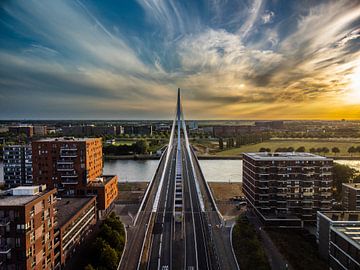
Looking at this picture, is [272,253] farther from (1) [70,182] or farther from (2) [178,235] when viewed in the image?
(1) [70,182]

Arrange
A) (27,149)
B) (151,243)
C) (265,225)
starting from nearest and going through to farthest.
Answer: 1. (151,243)
2. (265,225)
3. (27,149)

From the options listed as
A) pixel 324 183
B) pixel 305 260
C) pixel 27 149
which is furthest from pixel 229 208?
pixel 27 149

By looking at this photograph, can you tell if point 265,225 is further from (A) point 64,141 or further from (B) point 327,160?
(A) point 64,141

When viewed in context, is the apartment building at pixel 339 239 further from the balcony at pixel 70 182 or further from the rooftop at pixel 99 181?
the balcony at pixel 70 182

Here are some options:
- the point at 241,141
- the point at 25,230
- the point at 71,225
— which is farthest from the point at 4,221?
the point at 241,141

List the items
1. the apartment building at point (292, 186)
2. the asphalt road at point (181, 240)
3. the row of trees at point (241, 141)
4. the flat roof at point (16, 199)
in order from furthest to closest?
the row of trees at point (241, 141), the apartment building at point (292, 186), the asphalt road at point (181, 240), the flat roof at point (16, 199)

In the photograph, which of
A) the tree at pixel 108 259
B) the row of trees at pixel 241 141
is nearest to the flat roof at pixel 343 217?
the tree at pixel 108 259
